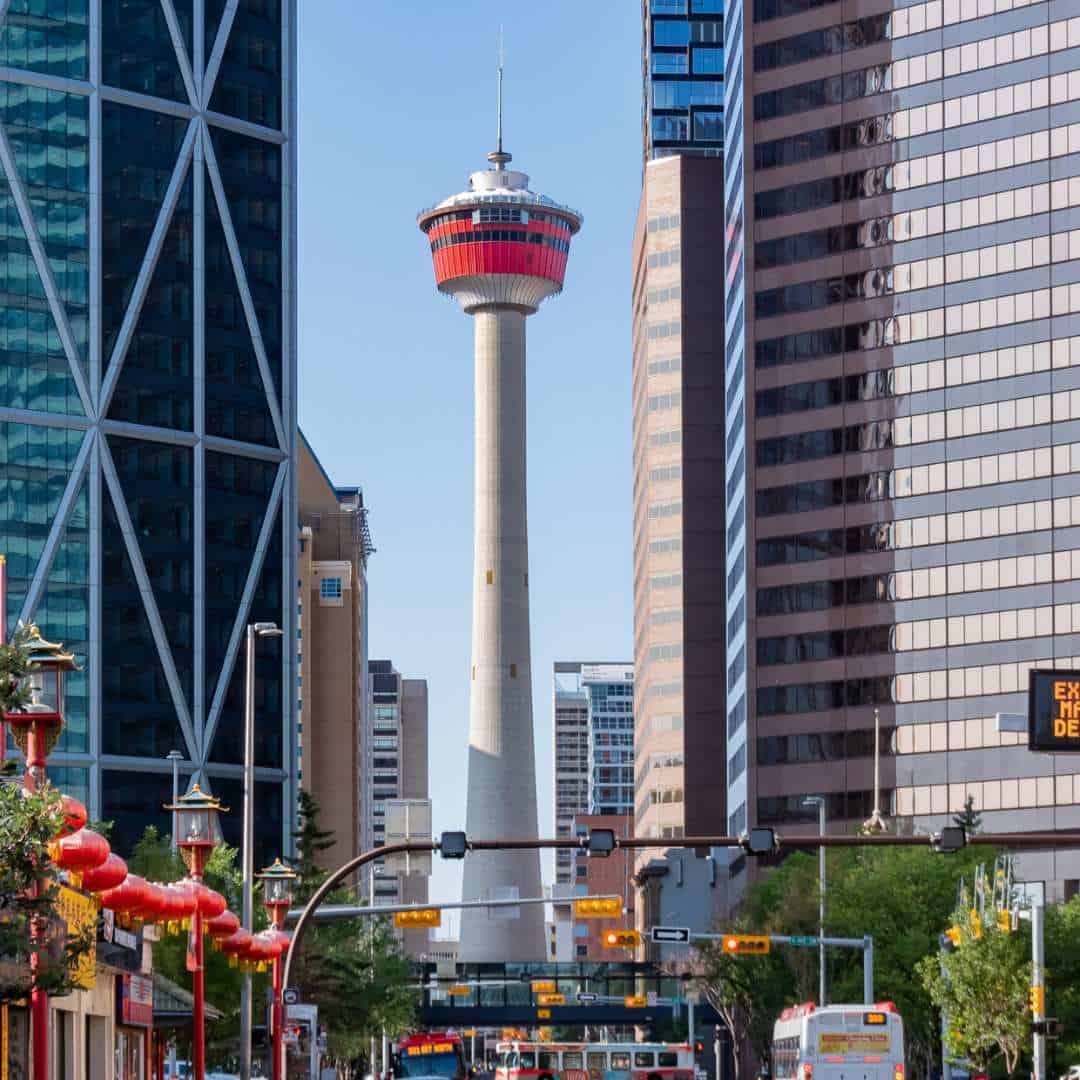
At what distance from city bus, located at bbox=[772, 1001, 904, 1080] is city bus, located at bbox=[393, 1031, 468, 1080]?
25195 millimetres

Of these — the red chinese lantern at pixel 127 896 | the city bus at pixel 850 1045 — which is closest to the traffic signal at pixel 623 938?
the city bus at pixel 850 1045

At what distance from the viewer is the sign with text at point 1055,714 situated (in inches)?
1432

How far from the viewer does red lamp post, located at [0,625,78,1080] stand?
942 inches

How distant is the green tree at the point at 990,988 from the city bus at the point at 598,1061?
1281cm

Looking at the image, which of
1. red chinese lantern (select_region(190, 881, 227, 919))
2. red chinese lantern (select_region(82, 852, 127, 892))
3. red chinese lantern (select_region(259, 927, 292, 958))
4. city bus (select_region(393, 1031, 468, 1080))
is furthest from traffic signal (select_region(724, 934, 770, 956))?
red chinese lantern (select_region(82, 852, 127, 892))

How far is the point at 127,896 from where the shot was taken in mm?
30016

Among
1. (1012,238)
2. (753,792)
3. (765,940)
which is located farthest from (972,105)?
(765,940)

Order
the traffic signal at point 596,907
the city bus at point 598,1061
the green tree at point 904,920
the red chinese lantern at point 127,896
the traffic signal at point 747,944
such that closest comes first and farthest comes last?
the red chinese lantern at point 127,896
the traffic signal at point 596,907
the traffic signal at point 747,944
the city bus at point 598,1061
the green tree at point 904,920

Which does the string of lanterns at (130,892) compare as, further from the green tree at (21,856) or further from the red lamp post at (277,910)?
the red lamp post at (277,910)

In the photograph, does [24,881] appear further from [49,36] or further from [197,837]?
[49,36]

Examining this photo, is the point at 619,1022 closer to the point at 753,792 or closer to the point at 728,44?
the point at 753,792

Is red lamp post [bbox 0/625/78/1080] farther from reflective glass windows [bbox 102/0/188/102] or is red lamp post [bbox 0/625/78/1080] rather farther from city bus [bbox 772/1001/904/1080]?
reflective glass windows [bbox 102/0/188/102]

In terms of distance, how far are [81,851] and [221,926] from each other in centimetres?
1376

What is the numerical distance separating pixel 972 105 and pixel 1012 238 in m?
9.95
